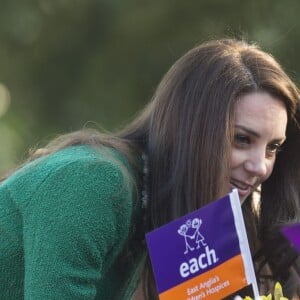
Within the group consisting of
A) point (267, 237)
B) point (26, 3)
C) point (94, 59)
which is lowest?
point (267, 237)

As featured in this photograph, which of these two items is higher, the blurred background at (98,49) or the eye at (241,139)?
→ the blurred background at (98,49)

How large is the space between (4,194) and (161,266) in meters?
0.46

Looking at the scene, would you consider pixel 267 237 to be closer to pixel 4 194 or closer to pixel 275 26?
pixel 4 194

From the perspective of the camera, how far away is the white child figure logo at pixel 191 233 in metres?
2.79

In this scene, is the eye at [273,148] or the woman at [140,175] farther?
the eye at [273,148]

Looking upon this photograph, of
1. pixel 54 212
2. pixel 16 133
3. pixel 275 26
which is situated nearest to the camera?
pixel 54 212

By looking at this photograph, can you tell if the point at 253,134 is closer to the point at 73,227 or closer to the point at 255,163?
the point at 255,163

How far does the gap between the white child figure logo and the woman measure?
0.14m

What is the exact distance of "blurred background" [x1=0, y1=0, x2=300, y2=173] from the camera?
7.01 m

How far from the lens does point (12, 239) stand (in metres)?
2.90

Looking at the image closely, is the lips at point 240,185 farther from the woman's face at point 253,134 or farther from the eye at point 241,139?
the eye at point 241,139

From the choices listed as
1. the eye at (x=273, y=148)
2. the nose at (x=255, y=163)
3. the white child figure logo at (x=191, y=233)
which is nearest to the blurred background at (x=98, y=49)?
the eye at (x=273, y=148)

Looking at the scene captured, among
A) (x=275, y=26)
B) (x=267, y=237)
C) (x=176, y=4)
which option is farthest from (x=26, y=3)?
(x=267, y=237)

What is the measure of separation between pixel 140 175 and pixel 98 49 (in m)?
5.04
